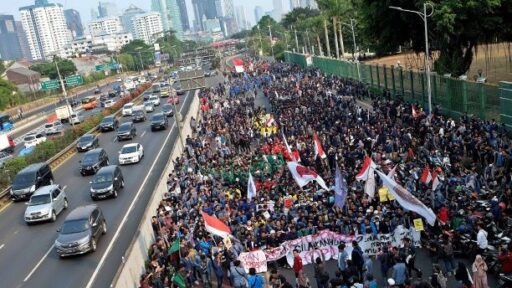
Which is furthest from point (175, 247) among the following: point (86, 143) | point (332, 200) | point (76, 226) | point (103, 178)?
point (86, 143)

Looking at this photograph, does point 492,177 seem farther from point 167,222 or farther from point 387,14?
point 387,14

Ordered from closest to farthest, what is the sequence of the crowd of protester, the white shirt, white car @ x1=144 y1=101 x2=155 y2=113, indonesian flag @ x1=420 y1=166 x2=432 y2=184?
1. the white shirt
2. the crowd of protester
3. indonesian flag @ x1=420 y1=166 x2=432 y2=184
4. white car @ x1=144 y1=101 x2=155 y2=113

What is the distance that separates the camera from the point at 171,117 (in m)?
54.5

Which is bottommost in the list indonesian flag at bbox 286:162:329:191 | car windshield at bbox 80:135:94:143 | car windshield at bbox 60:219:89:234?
car windshield at bbox 80:135:94:143

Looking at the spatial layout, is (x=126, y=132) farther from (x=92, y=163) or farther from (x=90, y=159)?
(x=92, y=163)

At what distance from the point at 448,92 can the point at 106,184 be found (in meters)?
22.0

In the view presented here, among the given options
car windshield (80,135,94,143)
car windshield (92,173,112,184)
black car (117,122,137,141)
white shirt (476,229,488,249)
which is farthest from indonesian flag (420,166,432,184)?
car windshield (80,135,94,143)

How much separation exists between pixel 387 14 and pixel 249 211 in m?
28.4

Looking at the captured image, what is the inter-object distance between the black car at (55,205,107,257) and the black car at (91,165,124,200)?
653 cm

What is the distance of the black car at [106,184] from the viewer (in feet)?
92.1

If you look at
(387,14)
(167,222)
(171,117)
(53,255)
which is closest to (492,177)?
(167,222)

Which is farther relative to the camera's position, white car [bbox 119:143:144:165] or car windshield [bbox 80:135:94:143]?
car windshield [bbox 80:135:94:143]

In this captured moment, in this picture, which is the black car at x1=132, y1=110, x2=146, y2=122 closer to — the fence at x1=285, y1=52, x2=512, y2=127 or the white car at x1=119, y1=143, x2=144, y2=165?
the white car at x1=119, y1=143, x2=144, y2=165

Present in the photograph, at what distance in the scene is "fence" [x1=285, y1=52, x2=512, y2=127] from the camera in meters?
29.3
